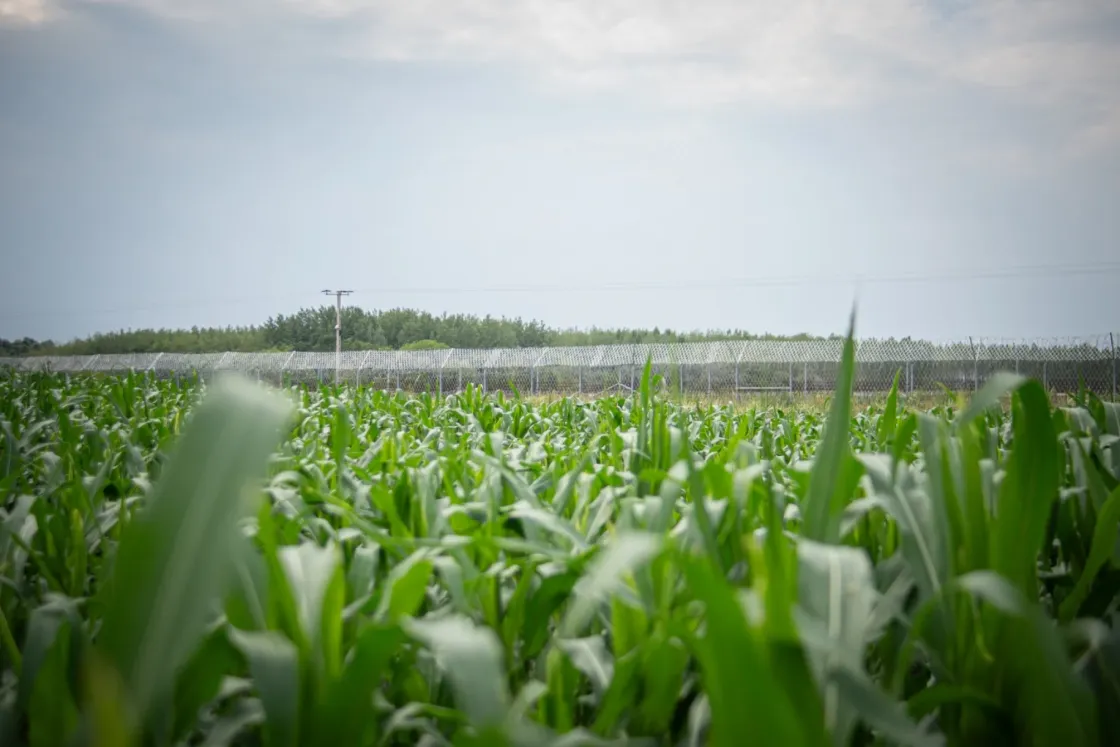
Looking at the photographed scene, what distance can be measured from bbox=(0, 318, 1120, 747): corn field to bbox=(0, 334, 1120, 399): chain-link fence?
90.4 feet

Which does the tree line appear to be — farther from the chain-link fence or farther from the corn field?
the corn field

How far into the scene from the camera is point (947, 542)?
0.93m

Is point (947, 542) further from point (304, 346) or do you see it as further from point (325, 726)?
point (304, 346)

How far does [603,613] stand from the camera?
3.67ft

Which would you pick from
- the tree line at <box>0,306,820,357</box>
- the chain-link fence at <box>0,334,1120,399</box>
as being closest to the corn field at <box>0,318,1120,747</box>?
the chain-link fence at <box>0,334,1120,399</box>

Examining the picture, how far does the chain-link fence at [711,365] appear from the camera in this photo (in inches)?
1272

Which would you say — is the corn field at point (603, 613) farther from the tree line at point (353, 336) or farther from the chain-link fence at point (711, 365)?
the tree line at point (353, 336)

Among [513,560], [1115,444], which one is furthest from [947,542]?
[1115,444]

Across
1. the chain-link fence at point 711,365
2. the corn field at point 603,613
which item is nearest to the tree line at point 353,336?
the chain-link fence at point 711,365

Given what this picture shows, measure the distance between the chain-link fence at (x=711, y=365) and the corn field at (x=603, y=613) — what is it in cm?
2757

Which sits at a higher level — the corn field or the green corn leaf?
the green corn leaf

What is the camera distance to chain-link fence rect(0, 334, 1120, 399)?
3231cm

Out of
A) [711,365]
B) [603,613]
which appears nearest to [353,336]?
[711,365]

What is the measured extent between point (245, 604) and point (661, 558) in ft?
1.72
